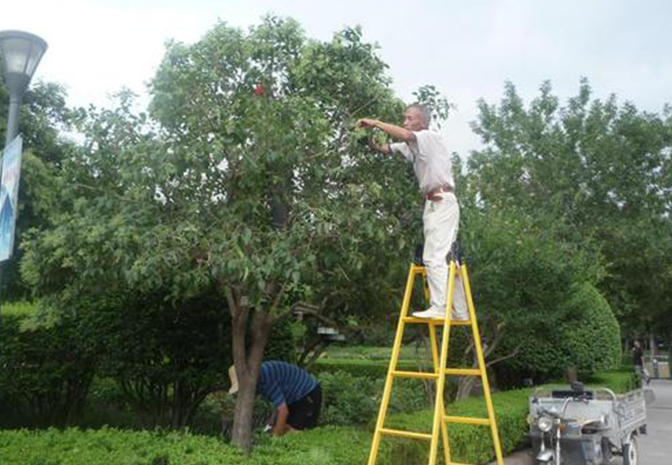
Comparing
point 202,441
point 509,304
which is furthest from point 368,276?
point 509,304

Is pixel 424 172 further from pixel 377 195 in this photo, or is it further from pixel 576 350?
pixel 576 350

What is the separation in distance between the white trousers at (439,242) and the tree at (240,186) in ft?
2.22

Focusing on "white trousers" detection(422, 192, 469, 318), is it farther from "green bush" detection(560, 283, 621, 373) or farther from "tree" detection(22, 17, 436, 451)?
"green bush" detection(560, 283, 621, 373)

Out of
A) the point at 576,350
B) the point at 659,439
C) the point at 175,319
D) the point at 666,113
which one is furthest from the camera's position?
the point at 666,113

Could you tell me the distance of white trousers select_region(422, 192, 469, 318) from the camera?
5098 millimetres

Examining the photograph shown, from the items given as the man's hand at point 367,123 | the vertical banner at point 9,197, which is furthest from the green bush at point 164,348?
the man's hand at point 367,123

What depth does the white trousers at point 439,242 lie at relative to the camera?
510 centimetres

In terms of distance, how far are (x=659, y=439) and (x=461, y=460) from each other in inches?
277

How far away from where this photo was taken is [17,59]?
18.6ft

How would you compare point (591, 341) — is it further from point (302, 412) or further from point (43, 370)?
point (43, 370)

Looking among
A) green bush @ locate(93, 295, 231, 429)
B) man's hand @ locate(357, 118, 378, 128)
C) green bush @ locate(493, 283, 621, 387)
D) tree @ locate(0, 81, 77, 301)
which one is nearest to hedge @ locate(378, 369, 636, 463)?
green bush @ locate(93, 295, 231, 429)

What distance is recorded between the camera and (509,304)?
396 inches

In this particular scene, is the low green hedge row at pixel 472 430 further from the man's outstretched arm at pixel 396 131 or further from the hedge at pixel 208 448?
the man's outstretched arm at pixel 396 131

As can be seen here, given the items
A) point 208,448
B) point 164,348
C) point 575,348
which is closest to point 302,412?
point 164,348
